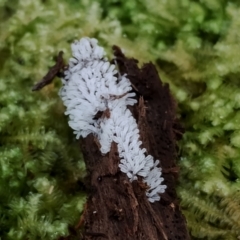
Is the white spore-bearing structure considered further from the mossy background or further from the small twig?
the mossy background

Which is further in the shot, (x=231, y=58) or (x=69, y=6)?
(x=69, y=6)

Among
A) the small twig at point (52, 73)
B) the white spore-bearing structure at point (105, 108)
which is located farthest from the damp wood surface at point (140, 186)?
the small twig at point (52, 73)

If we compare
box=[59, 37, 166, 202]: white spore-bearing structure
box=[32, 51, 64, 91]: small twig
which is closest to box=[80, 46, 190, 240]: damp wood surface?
box=[59, 37, 166, 202]: white spore-bearing structure

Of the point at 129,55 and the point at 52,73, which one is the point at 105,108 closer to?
the point at 52,73

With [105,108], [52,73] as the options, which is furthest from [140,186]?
[52,73]

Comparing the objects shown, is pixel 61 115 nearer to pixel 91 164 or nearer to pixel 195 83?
pixel 91 164

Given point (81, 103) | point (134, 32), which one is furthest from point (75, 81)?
point (134, 32)

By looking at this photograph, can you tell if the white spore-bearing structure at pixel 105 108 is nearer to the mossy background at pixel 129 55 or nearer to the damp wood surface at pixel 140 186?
the damp wood surface at pixel 140 186
